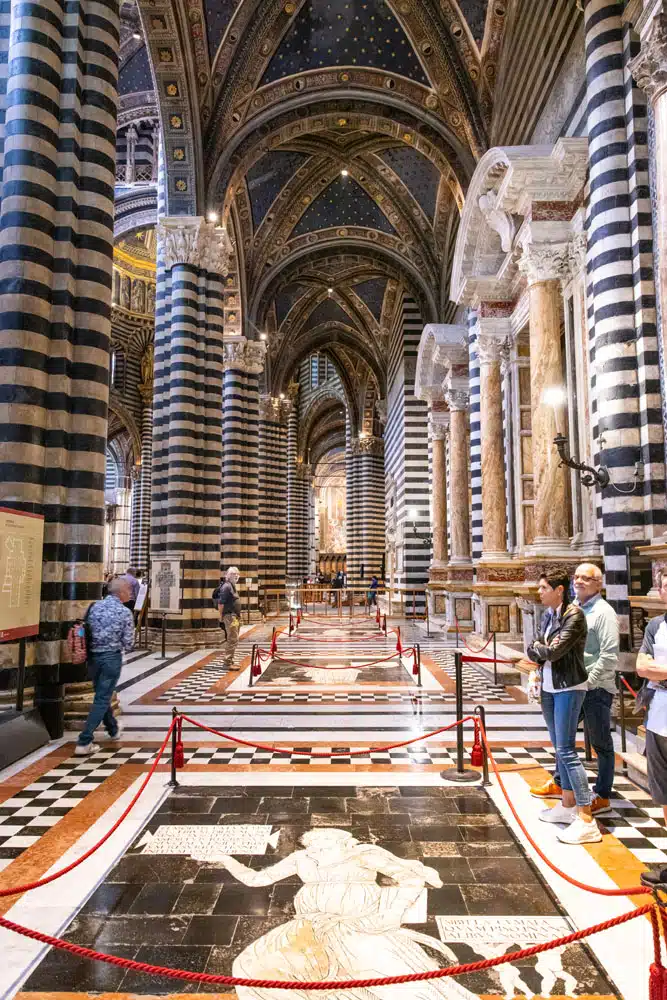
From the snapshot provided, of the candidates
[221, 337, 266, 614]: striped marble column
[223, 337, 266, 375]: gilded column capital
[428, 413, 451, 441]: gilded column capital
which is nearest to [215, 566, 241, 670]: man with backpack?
[221, 337, 266, 614]: striped marble column

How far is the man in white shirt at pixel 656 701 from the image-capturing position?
334cm

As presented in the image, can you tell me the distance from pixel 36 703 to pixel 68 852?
3.05m

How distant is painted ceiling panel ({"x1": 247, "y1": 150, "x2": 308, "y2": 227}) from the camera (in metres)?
20.0

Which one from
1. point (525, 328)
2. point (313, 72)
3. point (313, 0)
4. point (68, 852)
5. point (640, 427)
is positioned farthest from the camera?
point (313, 72)

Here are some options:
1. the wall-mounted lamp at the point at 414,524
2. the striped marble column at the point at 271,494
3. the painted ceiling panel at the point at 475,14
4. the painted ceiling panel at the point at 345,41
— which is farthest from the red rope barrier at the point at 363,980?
the striped marble column at the point at 271,494

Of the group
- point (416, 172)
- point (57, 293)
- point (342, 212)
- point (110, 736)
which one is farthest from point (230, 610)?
point (342, 212)

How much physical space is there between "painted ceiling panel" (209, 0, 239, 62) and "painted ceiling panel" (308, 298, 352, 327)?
1591 centimetres

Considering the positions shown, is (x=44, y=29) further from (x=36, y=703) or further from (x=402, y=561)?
(x=402, y=561)

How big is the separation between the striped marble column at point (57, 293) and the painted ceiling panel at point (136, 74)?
671 inches

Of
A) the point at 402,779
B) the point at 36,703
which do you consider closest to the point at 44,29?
the point at 36,703

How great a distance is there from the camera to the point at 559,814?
14.7ft

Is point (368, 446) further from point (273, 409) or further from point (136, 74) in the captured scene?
point (136, 74)

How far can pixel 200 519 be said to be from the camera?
587 inches

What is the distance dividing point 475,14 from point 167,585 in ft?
45.0
